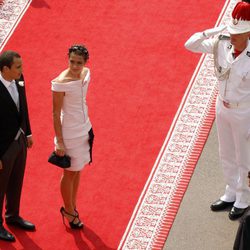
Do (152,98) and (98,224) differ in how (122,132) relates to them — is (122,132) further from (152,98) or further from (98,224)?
(98,224)

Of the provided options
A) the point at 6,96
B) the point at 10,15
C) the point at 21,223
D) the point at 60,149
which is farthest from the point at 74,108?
the point at 10,15

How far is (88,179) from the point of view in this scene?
8.16 m

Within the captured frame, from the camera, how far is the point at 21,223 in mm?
7641

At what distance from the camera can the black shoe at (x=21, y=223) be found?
7634 mm

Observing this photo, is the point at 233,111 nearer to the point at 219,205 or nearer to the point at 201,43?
the point at 201,43

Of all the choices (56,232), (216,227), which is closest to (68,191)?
(56,232)

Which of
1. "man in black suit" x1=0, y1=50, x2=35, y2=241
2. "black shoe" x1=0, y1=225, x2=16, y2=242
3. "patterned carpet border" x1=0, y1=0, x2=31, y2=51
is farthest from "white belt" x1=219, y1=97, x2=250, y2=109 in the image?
"patterned carpet border" x1=0, y1=0, x2=31, y2=51

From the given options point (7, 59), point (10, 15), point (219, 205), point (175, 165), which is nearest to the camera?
point (7, 59)

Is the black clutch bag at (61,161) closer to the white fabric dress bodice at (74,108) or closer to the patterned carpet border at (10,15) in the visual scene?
the white fabric dress bodice at (74,108)

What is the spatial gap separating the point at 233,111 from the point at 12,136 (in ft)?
6.13

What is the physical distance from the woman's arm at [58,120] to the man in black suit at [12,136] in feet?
1.04

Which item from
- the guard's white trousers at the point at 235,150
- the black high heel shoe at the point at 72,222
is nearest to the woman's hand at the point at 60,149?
the black high heel shoe at the point at 72,222

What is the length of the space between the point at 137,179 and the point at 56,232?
0.98 meters

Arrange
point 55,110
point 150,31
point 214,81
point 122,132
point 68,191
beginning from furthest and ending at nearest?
point 150,31 < point 214,81 < point 122,132 < point 68,191 < point 55,110
